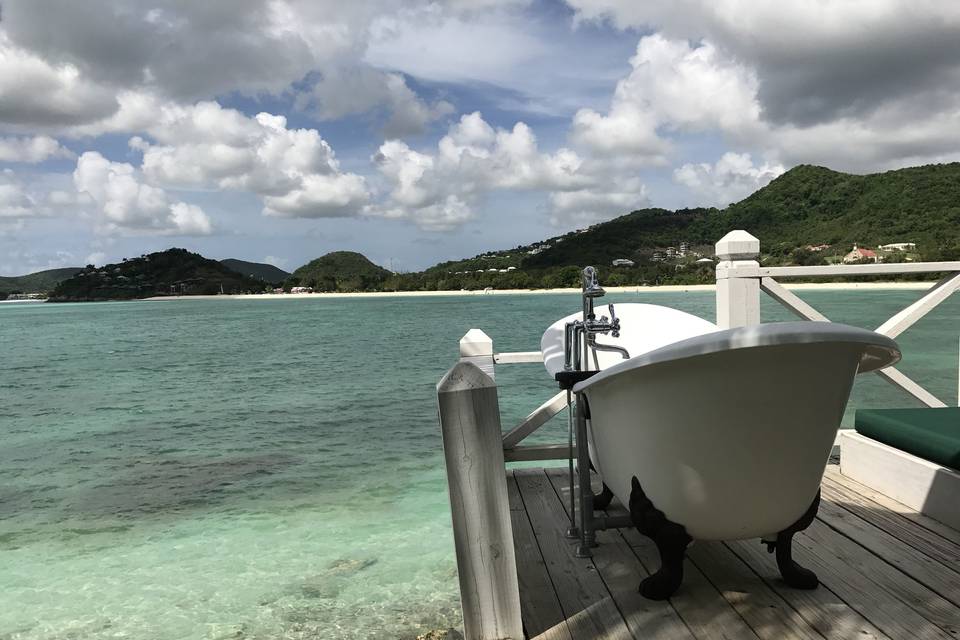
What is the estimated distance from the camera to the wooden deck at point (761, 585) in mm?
1656

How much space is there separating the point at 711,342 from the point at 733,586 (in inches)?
34.6

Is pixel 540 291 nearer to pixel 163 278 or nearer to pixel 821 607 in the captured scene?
pixel 163 278

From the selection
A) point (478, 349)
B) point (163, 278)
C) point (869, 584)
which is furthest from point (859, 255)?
point (163, 278)

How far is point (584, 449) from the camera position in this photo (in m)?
2.11

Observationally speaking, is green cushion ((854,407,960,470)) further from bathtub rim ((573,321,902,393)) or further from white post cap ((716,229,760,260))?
bathtub rim ((573,321,902,393))

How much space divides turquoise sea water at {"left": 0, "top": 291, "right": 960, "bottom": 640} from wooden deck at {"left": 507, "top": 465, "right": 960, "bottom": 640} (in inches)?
48.7

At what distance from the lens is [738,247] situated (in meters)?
3.01

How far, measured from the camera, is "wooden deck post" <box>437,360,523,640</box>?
59.4 inches

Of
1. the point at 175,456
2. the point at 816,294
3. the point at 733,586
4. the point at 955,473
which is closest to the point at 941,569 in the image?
the point at 955,473

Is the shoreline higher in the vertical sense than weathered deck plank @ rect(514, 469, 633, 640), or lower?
lower

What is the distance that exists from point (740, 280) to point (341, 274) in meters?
87.4

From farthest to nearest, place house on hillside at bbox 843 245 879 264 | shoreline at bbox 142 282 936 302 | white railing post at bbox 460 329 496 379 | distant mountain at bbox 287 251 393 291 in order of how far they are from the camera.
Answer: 1. distant mountain at bbox 287 251 393 291
2. shoreline at bbox 142 282 936 302
3. house on hillside at bbox 843 245 879 264
4. white railing post at bbox 460 329 496 379

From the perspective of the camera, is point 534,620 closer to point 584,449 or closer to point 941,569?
point 584,449

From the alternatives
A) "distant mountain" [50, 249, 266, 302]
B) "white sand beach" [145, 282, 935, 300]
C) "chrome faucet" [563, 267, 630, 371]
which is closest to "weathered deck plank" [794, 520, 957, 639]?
"chrome faucet" [563, 267, 630, 371]
